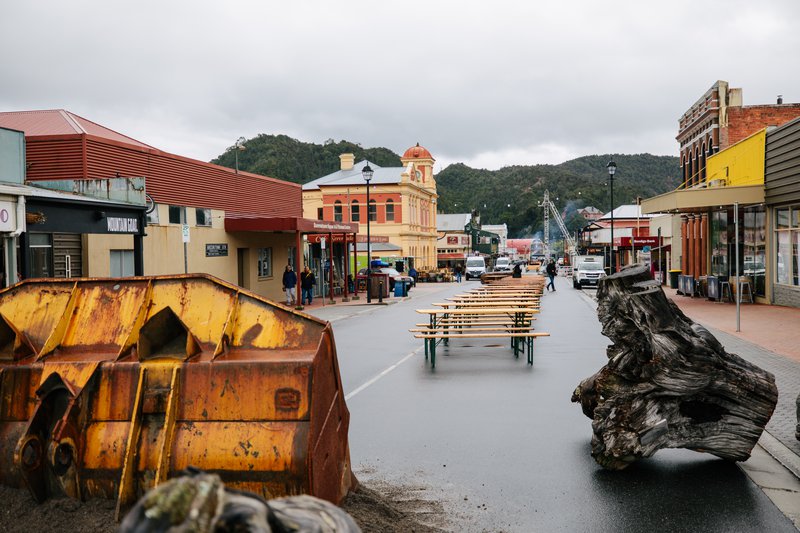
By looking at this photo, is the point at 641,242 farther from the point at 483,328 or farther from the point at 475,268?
the point at 483,328

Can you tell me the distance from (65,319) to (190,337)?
3.60 feet

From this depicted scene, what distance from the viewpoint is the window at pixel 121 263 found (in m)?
21.6

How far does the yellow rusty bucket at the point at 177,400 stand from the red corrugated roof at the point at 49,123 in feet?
63.7

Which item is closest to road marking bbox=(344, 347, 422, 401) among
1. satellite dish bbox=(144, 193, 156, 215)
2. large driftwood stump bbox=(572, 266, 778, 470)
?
large driftwood stump bbox=(572, 266, 778, 470)

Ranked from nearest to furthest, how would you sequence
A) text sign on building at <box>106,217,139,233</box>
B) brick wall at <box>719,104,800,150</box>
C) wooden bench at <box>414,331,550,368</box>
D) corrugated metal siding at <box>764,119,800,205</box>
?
wooden bench at <box>414,331,550,368</box> < text sign on building at <box>106,217,139,233</box> < corrugated metal siding at <box>764,119,800,205</box> < brick wall at <box>719,104,800,150</box>

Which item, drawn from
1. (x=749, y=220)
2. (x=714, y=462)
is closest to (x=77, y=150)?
(x=714, y=462)

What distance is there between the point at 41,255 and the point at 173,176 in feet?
27.2

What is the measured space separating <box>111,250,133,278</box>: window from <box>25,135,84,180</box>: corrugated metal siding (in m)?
2.42

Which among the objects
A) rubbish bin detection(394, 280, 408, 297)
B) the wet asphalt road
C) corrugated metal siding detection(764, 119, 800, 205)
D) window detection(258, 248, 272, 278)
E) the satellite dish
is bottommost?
the wet asphalt road

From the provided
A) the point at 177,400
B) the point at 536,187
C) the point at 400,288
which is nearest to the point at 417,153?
the point at 400,288

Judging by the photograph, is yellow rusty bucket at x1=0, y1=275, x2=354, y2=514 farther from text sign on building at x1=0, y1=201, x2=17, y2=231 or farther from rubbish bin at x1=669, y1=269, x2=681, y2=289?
rubbish bin at x1=669, y1=269, x2=681, y2=289

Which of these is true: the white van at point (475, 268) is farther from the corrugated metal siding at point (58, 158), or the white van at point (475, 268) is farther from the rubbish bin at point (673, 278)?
the corrugated metal siding at point (58, 158)

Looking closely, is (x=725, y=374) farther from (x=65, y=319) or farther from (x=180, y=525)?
(x=180, y=525)

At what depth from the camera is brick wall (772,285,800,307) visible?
23.9m
